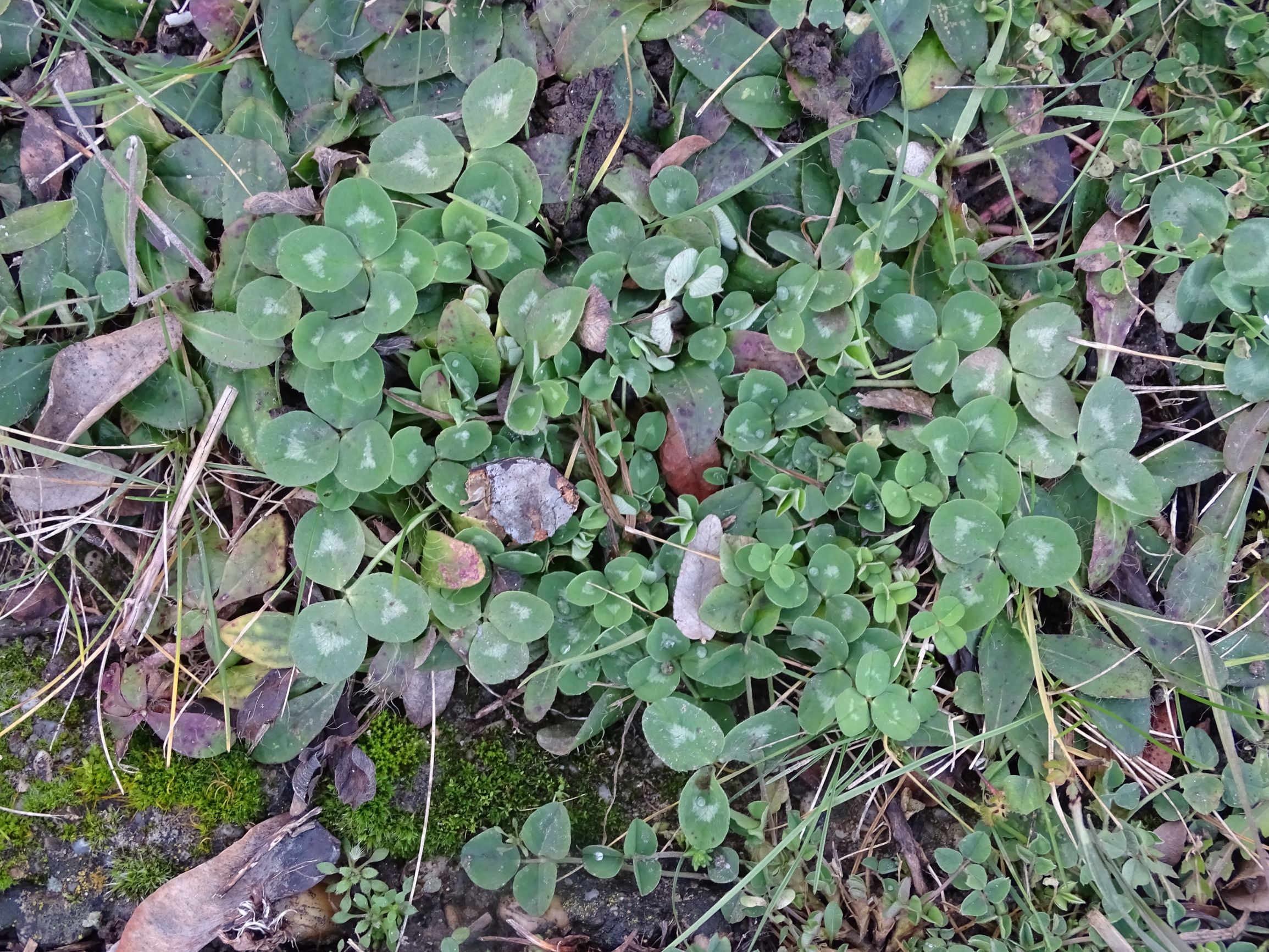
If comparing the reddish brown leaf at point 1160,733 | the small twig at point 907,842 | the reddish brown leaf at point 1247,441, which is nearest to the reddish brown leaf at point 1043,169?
the reddish brown leaf at point 1247,441

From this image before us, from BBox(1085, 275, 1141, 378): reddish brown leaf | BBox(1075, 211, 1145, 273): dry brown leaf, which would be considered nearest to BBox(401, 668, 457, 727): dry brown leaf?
BBox(1085, 275, 1141, 378): reddish brown leaf

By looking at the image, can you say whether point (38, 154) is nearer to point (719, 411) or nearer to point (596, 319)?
point (596, 319)

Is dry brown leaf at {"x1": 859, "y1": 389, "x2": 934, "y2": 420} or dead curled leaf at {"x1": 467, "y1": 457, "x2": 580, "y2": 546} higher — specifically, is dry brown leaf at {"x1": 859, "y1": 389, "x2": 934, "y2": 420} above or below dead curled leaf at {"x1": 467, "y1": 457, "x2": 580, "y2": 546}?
above

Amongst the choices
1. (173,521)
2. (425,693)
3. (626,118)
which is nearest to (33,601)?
(173,521)

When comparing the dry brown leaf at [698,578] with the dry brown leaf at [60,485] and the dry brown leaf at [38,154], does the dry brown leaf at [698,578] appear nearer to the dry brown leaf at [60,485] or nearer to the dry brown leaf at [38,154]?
the dry brown leaf at [60,485]

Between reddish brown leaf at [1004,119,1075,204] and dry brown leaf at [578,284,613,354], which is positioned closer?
dry brown leaf at [578,284,613,354]

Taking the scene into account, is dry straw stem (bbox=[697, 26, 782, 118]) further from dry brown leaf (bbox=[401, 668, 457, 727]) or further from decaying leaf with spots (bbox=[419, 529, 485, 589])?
dry brown leaf (bbox=[401, 668, 457, 727])
